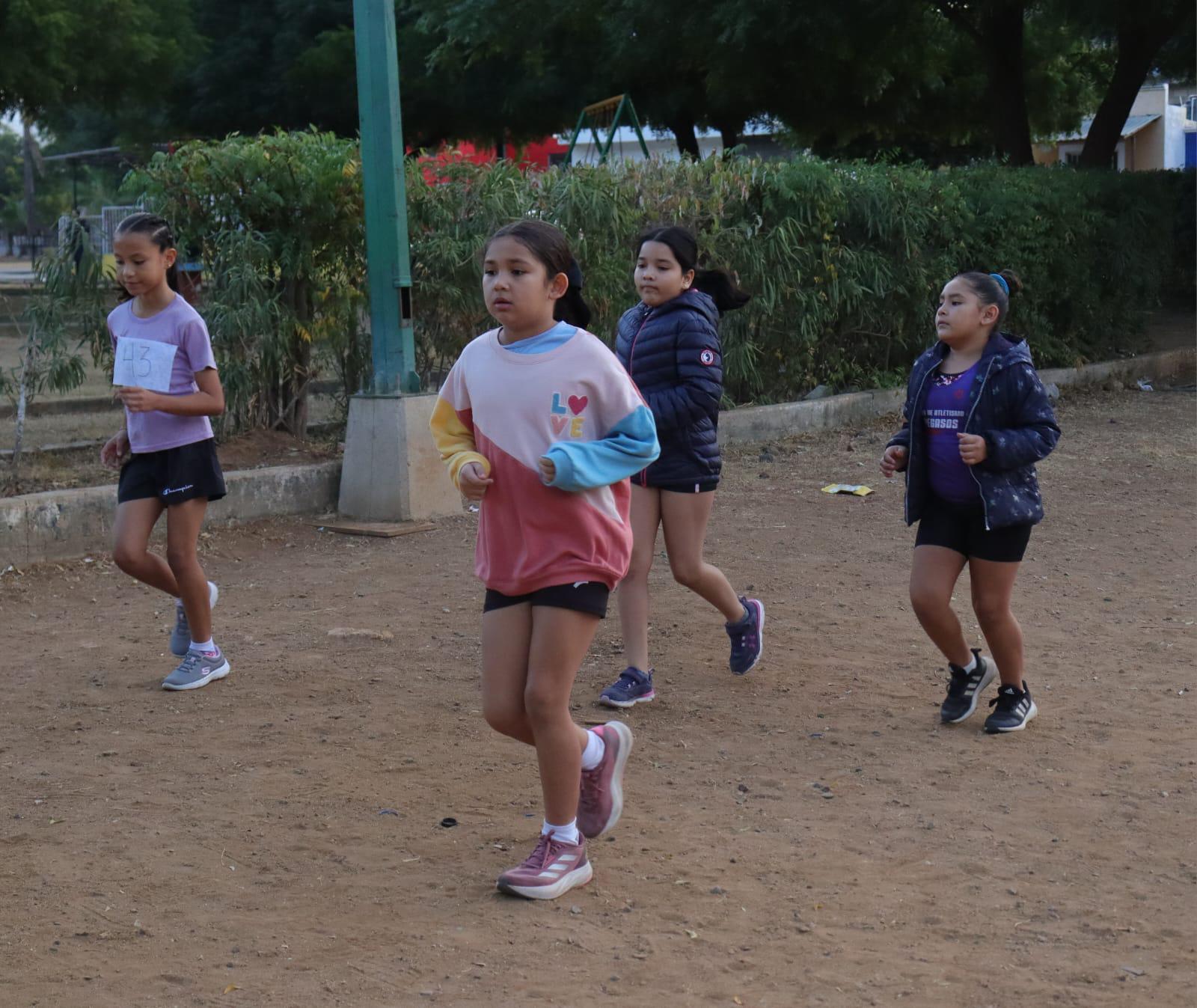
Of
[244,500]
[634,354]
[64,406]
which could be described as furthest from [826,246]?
Answer: [634,354]

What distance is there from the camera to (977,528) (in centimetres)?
482

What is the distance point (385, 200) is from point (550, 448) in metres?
5.38

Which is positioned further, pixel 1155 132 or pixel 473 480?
pixel 1155 132

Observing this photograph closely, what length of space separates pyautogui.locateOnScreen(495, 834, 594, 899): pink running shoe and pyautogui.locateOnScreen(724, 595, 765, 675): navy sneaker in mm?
2034

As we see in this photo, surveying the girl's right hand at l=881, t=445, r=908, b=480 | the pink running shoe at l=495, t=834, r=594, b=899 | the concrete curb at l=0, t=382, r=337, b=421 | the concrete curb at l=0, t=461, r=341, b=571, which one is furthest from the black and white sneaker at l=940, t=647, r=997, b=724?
the concrete curb at l=0, t=382, r=337, b=421

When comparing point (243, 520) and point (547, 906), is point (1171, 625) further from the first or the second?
point (243, 520)

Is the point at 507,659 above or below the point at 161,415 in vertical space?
below

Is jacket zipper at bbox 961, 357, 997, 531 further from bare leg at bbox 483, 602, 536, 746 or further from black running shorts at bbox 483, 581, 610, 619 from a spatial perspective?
bare leg at bbox 483, 602, 536, 746

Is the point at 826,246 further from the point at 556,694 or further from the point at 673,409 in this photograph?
the point at 556,694

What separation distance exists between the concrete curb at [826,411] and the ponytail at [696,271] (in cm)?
546

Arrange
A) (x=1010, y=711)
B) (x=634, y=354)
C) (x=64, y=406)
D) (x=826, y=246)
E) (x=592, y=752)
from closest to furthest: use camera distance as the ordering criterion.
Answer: (x=592, y=752) → (x=1010, y=711) → (x=634, y=354) → (x=826, y=246) → (x=64, y=406)

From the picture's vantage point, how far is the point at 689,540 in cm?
536

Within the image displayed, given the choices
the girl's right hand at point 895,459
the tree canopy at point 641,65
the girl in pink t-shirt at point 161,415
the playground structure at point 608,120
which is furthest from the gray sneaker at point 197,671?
the playground structure at point 608,120

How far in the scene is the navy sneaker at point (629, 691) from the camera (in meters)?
5.31
